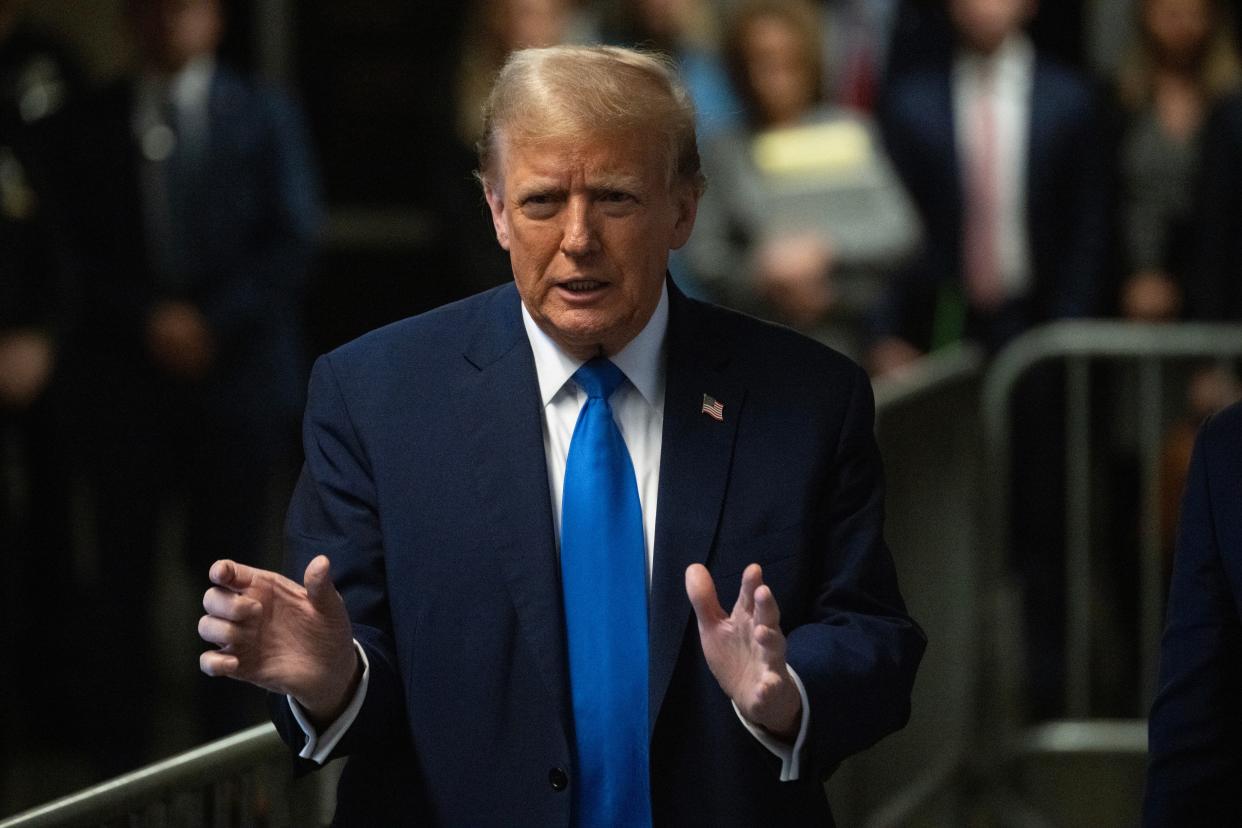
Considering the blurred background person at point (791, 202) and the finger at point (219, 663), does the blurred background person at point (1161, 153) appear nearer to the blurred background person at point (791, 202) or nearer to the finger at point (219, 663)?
the blurred background person at point (791, 202)

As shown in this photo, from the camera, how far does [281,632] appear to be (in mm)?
2512

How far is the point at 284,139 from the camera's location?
256 inches

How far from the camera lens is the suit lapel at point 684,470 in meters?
2.65

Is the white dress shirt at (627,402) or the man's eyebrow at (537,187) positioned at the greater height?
the man's eyebrow at (537,187)

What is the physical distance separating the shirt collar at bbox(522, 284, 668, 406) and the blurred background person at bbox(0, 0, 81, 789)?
337cm

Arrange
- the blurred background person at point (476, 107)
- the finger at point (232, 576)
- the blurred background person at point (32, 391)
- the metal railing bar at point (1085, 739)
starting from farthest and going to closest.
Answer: the blurred background person at point (476, 107) < the metal railing bar at point (1085, 739) < the blurred background person at point (32, 391) < the finger at point (232, 576)

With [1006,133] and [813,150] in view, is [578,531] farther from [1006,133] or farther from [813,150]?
[1006,133]

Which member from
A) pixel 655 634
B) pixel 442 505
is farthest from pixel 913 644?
pixel 442 505

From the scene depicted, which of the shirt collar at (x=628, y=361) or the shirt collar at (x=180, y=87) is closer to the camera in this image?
the shirt collar at (x=628, y=361)

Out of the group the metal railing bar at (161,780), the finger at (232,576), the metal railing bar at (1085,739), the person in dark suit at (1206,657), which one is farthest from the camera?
the metal railing bar at (1085,739)

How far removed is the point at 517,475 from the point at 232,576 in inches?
15.5

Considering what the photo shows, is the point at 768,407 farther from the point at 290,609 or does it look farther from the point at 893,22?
the point at 893,22

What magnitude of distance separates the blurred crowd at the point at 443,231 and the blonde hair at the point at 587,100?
11.3ft

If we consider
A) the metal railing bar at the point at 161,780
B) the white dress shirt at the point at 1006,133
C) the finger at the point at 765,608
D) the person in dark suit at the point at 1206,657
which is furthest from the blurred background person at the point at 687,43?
the finger at the point at 765,608
